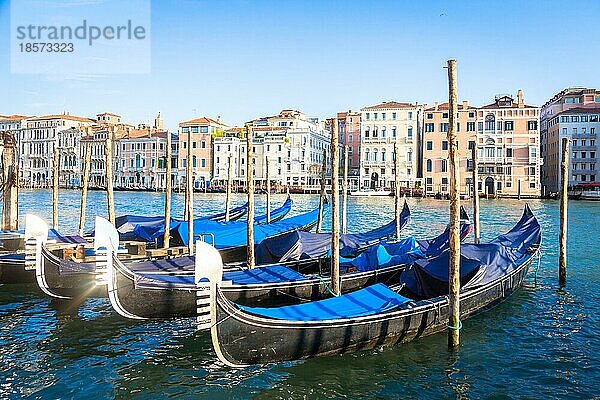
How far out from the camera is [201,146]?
159 feet

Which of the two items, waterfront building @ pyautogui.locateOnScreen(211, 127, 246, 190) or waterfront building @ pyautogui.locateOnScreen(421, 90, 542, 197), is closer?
waterfront building @ pyautogui.locateOnScreen(421, 90, 542, 197)

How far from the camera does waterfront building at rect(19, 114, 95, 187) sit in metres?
53.7

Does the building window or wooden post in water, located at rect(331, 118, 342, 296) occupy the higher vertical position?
the building window

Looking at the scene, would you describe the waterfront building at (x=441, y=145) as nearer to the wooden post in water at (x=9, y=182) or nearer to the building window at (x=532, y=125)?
the building window at (x=532, y=125)

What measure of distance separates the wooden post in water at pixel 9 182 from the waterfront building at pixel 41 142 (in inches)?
1755

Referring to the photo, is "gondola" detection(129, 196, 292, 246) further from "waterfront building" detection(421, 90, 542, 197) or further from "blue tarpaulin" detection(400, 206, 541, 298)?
"waterfront building" detection(421, 90, 542, 197)

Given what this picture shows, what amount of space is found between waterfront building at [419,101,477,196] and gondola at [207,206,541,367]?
32642 millimetres

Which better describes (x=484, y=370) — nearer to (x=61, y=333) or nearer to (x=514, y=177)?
(x=61, y=333)

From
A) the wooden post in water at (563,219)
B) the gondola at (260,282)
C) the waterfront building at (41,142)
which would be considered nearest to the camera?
the gondola at (260,282)

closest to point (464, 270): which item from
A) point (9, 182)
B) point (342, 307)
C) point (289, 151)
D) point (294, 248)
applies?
point (342, 307)

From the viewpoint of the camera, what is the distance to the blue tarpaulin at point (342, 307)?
5.53 m

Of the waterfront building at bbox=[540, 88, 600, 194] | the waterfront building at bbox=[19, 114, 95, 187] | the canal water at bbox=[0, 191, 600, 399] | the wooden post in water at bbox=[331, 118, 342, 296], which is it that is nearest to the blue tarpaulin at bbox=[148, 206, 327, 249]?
the canal water at bbox=[0, 191, 600, 399]

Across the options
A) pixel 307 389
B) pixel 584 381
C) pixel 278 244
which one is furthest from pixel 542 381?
pixel 278 244

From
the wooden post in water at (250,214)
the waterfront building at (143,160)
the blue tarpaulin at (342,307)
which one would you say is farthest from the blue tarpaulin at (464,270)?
the waterfront building at (143,160)
